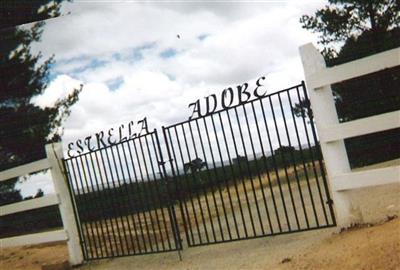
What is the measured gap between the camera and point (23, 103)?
641 inches

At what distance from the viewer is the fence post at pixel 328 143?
4590 millimetres

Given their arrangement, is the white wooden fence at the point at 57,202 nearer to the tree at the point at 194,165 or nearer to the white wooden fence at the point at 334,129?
the tree at the point at 194,165

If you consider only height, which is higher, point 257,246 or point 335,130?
point 335,130

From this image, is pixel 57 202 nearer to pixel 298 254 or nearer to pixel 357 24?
pixel 298 254

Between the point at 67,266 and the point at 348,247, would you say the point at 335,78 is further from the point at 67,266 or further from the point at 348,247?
the point at 67,266

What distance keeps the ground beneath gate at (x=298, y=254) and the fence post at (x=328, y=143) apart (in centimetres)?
20

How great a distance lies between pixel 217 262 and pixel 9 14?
1108 centimetres

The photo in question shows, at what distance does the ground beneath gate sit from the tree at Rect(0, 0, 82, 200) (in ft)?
32.7

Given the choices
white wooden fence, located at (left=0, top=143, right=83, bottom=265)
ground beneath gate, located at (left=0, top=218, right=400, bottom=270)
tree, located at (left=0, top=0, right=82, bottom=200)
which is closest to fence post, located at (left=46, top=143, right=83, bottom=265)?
white wooden fence, located at (left=0, top=143, right=83, bottom=265)

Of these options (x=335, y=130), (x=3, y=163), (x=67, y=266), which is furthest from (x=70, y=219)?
(x=3, y=163)

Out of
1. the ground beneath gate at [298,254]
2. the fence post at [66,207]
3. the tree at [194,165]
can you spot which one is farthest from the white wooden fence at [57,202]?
the tree at [194,165]

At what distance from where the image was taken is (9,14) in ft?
42.5

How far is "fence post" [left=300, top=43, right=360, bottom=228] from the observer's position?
4.59 meters

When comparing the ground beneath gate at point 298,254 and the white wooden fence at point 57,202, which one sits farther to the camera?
the white wooden fence at point 57,202
